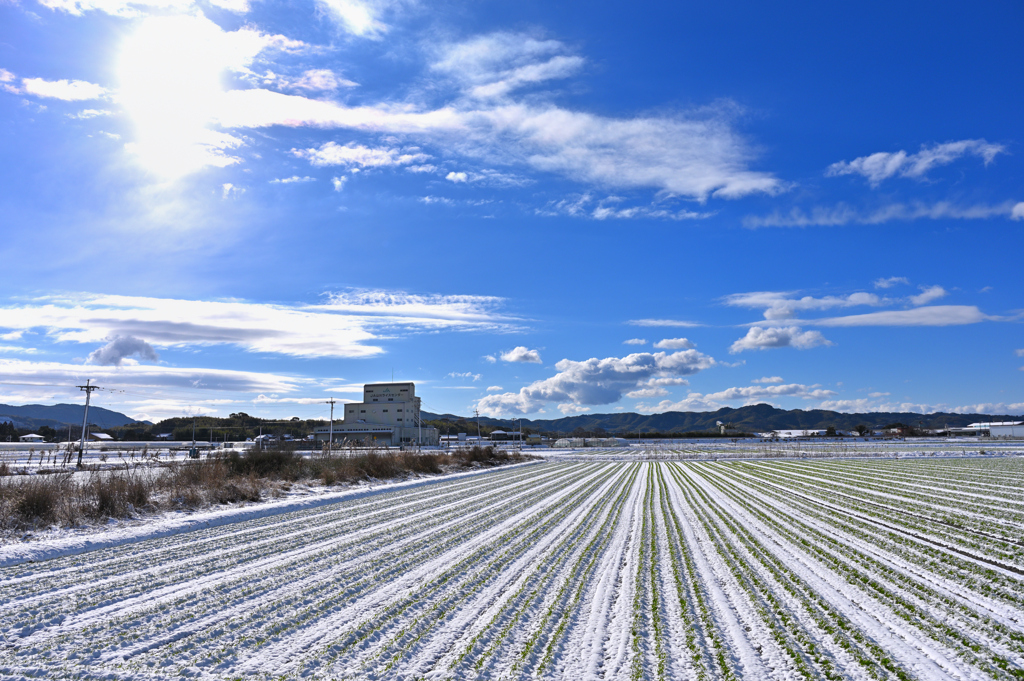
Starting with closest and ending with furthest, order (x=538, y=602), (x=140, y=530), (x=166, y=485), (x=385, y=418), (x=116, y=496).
Answer: (x=538, y=602) → (x=140, y=530) → (x=116, y=496) → (x=166, y=485) → (x=385, y=418)

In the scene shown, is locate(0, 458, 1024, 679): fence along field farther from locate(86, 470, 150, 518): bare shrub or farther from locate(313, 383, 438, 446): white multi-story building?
locate(313, 383, 438, 446): white multi-story building

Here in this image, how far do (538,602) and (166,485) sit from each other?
1845 cm

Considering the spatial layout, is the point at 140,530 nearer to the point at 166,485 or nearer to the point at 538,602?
the point at 166,485

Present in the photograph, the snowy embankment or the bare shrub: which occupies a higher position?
the bare shrub

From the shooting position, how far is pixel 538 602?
8.45m

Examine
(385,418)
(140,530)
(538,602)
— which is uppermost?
→ (385,418)

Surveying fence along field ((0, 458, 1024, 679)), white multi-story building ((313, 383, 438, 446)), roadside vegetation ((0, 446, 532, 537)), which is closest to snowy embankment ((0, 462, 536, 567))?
fence along field ((0, 458, 1024, 679))

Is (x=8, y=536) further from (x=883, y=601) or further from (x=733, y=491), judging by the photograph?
(x=733, y=491)

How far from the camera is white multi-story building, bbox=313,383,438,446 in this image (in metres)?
112

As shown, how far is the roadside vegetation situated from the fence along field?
13.6ft

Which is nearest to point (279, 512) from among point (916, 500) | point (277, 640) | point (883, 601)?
point (277, 640)

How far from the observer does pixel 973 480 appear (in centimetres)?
2505

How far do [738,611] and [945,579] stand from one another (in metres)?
4.16

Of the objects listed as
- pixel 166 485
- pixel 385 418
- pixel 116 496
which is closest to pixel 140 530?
pixel 116 496
